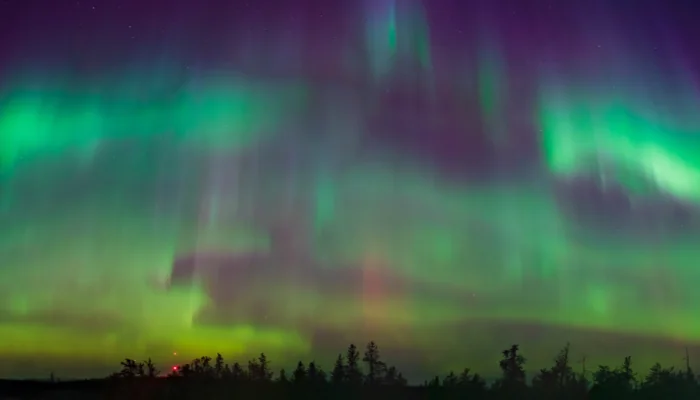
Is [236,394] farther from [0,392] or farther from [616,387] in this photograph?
[616,387]

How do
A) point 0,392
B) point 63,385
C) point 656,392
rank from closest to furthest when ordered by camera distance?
point 0,392
point 63,385
point 656,392

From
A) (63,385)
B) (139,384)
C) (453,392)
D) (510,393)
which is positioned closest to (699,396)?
(510,393)

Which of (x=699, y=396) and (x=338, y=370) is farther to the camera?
(x=338, y=370)

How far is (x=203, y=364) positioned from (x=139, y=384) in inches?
183

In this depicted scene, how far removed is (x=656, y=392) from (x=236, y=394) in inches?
1014

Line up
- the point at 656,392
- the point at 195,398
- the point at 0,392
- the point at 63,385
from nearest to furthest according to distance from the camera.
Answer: the point at 0,392, the point at 63,385, the point at 195,398, the point at 656,392

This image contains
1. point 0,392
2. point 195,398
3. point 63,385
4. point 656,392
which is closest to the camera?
point 0,392

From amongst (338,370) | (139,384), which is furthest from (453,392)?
(139,384)

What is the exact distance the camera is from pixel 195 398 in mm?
50344

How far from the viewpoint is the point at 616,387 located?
5434 cm

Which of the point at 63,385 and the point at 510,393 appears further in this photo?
the point at 510,393

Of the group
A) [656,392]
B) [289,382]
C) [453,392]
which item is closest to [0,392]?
[289,382]

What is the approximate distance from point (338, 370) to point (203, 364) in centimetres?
934

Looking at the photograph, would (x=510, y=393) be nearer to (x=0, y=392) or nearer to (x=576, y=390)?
(x=576, y=390)
